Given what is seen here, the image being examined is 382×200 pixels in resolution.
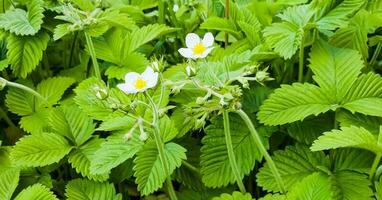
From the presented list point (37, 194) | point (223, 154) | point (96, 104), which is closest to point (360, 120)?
point (223, 154)

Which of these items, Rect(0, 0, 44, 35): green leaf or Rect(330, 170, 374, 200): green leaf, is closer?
Rect(330, 170, 374, 200): green leaf

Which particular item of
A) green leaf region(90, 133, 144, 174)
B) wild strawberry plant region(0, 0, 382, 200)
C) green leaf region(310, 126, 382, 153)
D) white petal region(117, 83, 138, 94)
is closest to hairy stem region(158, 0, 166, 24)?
wild strawberry plant region(0, 0, 382, 200)

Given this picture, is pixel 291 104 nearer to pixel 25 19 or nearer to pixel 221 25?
pixel 221 25

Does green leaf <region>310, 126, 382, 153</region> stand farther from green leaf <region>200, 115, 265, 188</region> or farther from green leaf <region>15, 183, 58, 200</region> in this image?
green leaf <region>15, 183, 58, 200</region>

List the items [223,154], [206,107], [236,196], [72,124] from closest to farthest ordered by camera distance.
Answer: [206,107], [236,196], [223,154], [72,124]

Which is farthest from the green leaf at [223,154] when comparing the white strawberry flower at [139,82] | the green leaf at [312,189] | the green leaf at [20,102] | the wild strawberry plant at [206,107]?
the green leaf at [20,102]

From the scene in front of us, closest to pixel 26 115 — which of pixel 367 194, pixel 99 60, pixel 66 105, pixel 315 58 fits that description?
pixel 66 105

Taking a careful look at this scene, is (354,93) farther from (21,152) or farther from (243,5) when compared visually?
(21,152)

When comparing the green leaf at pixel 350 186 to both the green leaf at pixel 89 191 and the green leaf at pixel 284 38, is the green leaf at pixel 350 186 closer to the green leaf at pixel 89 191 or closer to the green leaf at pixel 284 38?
the green leaf at pixel 284 38
